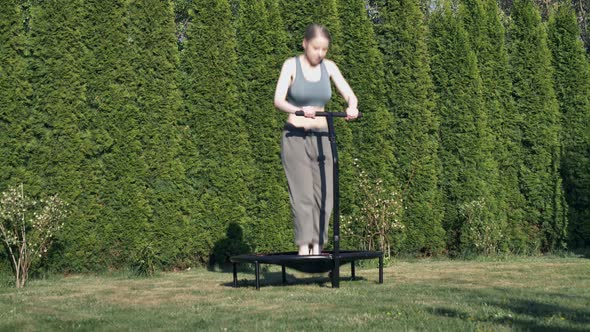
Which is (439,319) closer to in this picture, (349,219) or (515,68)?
(349,219)

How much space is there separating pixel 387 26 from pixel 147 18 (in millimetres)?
3693

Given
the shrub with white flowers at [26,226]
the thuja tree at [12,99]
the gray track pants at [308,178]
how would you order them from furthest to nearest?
the thuja tree at [12,99] → the shrub with white flowers at [26,226] → the gray track pants at [308,178]

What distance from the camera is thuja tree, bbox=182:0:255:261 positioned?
10.6 meters

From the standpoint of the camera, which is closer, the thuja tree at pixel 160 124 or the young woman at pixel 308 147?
the young woman at pixel 308 147

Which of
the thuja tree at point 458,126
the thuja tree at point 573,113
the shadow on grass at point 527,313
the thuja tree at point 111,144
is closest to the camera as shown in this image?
the shadow on grass at point 527,313

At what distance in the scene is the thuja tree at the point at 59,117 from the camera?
9555 mm

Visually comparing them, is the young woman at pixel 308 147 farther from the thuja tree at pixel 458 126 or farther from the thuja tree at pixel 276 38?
the thuja tree at pixel 458 126

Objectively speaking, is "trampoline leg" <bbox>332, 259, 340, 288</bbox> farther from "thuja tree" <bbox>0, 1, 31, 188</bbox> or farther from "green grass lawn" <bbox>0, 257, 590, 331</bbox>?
"thuja tree" <bbox>0, 1, 31, 188</bbox>

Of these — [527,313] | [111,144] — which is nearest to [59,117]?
[111,144]

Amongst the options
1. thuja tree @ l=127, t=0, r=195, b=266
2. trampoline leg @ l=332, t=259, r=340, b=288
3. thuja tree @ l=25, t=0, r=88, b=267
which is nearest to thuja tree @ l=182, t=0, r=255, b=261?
thuja tree @ l=127, t=0, r=195, b=266

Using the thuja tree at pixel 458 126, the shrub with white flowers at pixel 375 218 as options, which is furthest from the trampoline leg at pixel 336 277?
the thuja tree at pixel 458 126

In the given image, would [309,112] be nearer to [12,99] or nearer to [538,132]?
[12,99]

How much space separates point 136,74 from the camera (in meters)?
10.2

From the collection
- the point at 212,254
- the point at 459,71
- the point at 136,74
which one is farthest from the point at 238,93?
the point at 459,71
